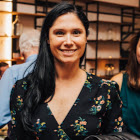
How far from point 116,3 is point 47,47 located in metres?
5.53

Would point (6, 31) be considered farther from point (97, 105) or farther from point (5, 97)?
point (97, 105)

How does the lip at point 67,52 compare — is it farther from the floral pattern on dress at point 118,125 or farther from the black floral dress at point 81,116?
the floral pattern on dress at point 118,125

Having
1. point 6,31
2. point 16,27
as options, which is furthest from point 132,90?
point 6,31

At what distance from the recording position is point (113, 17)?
22.9ft

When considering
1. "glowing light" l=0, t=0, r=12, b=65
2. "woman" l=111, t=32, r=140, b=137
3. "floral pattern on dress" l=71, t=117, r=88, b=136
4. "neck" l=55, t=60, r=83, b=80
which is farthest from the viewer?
"glowing light" l=0, t=0, r=12, b=65

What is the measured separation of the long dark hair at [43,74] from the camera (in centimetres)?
128

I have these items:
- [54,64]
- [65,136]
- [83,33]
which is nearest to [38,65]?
[54,64]

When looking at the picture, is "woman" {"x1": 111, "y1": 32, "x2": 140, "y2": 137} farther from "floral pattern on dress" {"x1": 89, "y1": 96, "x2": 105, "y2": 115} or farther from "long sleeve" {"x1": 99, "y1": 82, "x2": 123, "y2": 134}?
"floral pattern on dress" {"x1": 89, "y1": 96, "x2": 105, "y2": 115}

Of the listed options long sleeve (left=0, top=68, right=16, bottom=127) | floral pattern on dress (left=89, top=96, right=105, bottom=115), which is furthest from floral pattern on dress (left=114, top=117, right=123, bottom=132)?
long sleeve (left=0, top=68, right=16, bottom=127)

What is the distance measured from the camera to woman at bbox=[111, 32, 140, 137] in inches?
65.1

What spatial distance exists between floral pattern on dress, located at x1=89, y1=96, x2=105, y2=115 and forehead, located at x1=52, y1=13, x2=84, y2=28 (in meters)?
0.38

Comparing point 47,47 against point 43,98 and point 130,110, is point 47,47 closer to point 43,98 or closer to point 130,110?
point 43,98

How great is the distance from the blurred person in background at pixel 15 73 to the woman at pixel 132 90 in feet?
2.11

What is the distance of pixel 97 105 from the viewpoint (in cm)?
128
